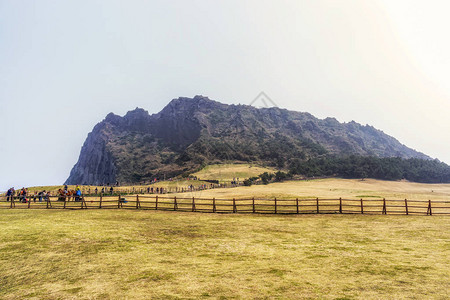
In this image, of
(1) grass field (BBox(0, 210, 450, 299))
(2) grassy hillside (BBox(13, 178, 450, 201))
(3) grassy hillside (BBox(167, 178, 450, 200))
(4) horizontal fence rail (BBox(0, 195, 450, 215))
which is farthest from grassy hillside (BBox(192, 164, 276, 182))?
(1) grass field (BBox(0, 210, 450, 299))

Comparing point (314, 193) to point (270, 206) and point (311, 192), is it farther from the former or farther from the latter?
point (270, 206)

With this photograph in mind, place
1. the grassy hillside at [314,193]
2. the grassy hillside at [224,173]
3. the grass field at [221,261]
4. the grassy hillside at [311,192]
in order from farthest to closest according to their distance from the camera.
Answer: the grassy hillside at [224,173], the grassy hillside at [311,192], the grassy hillside at [314,193], the grass field at [221,261]

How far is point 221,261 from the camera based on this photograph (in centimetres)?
1127

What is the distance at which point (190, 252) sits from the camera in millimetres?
12719

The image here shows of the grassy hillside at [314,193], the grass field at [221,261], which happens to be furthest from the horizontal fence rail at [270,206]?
the grassy hillside at [314,193]

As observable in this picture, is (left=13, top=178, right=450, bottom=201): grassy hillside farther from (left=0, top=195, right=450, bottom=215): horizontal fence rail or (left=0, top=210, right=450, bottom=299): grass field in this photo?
(left=0, top=210, right=450, bottom=299): grass field

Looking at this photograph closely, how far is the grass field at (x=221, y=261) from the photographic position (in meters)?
8.16

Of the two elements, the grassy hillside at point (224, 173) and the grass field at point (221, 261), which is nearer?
the grass field at point (221, 261)

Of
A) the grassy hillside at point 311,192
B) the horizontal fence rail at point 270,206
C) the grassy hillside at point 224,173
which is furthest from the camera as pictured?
the grassy hillside at point 224,173

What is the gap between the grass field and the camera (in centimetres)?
816

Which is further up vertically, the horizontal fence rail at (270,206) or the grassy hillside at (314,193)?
the horizontal fence rail at (270,206)

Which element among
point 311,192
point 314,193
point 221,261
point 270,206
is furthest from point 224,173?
point 221,261

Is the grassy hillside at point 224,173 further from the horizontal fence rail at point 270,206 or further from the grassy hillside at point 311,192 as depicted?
the horizontal fence rail at point 270,206

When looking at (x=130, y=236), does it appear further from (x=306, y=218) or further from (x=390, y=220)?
(x=390, y=220)
